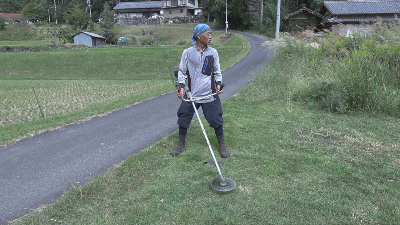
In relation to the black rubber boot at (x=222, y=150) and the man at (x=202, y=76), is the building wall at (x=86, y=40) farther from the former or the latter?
the black rubber boot at (x=222, y=150)

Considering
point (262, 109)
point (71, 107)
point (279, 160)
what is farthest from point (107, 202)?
point (71, 107)

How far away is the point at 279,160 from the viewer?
432 centimetres

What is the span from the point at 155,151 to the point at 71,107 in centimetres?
617

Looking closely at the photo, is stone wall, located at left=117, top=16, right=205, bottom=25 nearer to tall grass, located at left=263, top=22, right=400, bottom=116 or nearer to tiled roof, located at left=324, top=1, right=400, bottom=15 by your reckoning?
tiled roof, located at left=324, top=1, right=400, bottom=15

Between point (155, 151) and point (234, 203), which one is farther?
point (155, 151)

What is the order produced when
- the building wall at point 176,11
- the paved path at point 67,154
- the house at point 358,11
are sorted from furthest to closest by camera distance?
the building wall at point 176,11
the house at point 358,11
the paved path at point 67,154

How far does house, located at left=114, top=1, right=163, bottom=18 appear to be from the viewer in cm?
6675

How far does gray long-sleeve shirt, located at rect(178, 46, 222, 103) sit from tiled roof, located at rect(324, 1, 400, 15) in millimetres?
29029

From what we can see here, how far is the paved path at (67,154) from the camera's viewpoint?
11.9ft

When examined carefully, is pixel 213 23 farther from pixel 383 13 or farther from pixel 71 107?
pixel 71 107

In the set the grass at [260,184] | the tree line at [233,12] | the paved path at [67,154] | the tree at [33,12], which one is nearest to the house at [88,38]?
the tree line at [233,12]

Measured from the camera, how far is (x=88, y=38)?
4456 cm

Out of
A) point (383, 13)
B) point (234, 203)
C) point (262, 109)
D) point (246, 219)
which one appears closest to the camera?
point (246, 219)

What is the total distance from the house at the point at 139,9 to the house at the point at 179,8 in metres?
1.59
